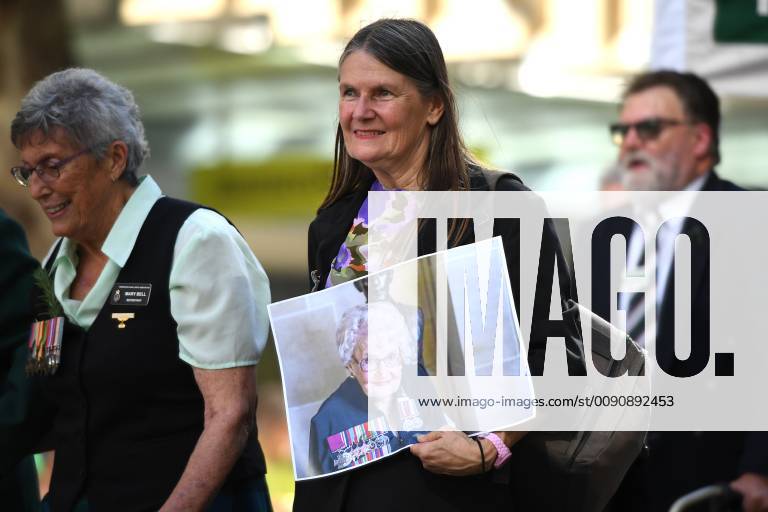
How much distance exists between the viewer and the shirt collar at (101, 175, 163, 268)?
3482 mm

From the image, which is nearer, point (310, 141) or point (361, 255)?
point (361, 255)

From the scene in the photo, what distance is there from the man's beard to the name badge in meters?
2.30

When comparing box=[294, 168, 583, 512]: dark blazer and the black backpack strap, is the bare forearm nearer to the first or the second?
A: box=[294, 168, 583, 512]: dark blazer

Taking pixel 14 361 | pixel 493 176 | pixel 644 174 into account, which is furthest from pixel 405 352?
pixel 644 174

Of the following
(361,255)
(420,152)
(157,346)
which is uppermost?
(420,152)

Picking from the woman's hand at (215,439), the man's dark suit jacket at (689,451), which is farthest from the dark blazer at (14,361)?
the man's dark suit jacket at (689,451)

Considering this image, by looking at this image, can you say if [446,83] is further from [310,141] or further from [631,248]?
[310,141]

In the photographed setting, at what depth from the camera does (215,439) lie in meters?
3.28

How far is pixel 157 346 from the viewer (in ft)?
11.1

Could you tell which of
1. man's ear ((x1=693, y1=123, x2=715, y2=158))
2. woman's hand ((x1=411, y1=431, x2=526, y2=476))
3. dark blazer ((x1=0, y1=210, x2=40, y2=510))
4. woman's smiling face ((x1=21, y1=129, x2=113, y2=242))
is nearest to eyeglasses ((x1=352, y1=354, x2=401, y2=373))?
woman's hand ((x1=411, y1=431, x2=526, y2=476))

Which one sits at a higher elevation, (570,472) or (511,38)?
(511,38)

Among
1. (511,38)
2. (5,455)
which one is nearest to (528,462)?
(5,455)

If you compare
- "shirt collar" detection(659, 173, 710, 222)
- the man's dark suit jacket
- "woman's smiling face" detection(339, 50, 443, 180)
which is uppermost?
"woman's smiling face" detection(339, 50, 443, 180)

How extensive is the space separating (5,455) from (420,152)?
159 centimetres
